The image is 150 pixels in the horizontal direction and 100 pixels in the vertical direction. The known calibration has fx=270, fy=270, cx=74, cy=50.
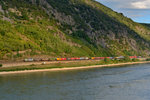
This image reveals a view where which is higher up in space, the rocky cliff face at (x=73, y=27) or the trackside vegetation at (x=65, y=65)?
the rocky cliff face at (x=73, y=27)

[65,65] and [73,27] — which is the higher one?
[73,27]

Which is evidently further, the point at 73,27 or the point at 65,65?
the point at 73,27

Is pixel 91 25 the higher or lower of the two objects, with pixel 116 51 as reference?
higher

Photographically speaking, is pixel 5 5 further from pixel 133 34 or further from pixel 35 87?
pixel 133 34

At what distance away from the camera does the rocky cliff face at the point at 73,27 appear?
10062cm

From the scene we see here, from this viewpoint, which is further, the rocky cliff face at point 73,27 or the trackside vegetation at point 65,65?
the rocky cliff face at point 73,27

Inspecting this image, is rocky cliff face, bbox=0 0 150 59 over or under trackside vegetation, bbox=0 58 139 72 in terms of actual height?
over

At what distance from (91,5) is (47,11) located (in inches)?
1802

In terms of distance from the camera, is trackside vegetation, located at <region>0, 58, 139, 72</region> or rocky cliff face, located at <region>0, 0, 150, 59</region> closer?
trackside vegetation, located at <region>0, 58, 139, 72</region>

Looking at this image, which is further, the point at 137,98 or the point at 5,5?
the point at 5,5

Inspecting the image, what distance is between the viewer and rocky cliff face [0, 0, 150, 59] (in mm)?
100625

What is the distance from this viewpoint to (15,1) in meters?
115

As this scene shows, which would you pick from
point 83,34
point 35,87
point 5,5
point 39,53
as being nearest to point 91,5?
point 83,34

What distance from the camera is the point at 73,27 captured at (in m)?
131
